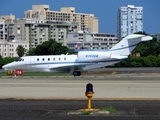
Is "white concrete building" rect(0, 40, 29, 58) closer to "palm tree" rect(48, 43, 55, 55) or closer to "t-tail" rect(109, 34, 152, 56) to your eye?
"palm tree" rect(48, 43, 55, 55)

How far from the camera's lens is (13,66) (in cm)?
4475

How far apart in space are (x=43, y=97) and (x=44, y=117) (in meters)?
6.58

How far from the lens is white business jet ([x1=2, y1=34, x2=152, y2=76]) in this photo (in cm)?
4378

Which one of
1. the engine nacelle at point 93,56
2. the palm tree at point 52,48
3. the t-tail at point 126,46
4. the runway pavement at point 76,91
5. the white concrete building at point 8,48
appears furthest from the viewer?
the white concrete building at point 8,48

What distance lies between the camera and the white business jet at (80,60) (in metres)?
43.8

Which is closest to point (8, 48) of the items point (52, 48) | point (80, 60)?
point (52, 48)

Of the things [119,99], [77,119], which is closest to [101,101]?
[119,99]

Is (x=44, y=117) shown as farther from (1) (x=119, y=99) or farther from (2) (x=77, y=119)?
(1) (x=119, y=99)

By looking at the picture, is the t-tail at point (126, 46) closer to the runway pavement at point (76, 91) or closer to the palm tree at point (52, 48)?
the runway pavement at point (76, 91)

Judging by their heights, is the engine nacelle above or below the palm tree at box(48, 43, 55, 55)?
below

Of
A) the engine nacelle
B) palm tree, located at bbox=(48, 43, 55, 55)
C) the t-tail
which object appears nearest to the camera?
the engine nacelle

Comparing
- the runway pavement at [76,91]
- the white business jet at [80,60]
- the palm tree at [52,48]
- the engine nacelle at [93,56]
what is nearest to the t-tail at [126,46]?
the white business jet at [80,60]

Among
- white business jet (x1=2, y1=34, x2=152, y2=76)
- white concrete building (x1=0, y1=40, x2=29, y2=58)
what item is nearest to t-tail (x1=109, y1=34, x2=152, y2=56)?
white business jet (x1=2, y1=34, x2=152, y2=76)

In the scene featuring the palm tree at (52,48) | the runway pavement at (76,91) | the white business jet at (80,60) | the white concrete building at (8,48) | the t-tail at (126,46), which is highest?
the white concrete building at (8,48)
